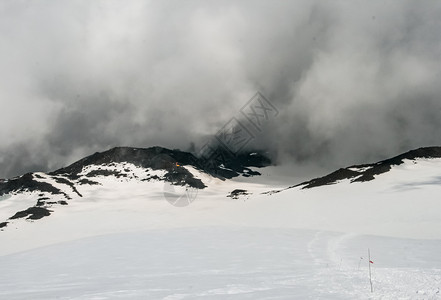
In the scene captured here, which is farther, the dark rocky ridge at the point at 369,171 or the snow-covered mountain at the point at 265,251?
the dark rocky ridge at the point at 369,171

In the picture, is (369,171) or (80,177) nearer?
(369,171)

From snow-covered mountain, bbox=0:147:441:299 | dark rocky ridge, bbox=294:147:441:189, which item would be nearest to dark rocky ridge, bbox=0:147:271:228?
snow-covered mountain, bbox=0:147:441:299

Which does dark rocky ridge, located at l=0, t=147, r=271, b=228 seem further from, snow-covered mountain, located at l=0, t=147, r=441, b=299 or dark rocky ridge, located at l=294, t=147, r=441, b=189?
dark rocky ridge, located at l=294, t=147, r=441, b=189

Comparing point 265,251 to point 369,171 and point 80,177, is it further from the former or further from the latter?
point 80,177

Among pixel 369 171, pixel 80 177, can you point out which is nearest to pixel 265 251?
pixel 369 171

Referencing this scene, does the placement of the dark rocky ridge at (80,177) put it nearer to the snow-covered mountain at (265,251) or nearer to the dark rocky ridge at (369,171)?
the snow-covered mountain at (265,251)

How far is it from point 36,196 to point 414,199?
94495 mm

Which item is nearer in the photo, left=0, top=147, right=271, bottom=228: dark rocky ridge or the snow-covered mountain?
the snow-covered mountain

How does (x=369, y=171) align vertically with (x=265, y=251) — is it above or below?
above

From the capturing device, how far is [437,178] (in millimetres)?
51562

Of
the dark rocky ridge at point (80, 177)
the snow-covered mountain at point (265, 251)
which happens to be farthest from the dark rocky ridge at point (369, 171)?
A: the dark rocky ridge at point (80, 177)

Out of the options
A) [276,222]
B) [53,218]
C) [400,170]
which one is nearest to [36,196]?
[53,218]

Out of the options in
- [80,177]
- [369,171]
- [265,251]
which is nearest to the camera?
[265,251]

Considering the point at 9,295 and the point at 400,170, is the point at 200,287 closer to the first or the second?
the point at 9,295
